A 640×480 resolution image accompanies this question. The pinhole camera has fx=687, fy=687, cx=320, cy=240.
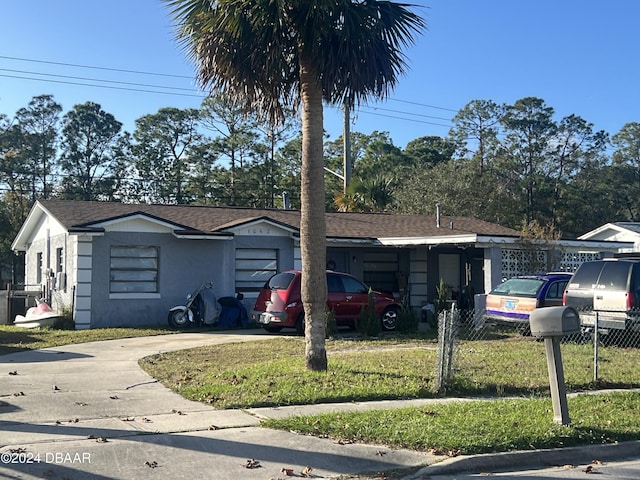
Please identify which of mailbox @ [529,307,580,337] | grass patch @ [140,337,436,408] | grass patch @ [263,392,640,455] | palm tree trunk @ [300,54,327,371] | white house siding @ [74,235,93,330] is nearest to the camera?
grass patch @ [263,392,640,455]

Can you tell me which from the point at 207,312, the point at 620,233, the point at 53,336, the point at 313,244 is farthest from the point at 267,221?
the point at 620,233

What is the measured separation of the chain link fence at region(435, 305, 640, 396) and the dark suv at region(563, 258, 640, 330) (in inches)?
1.7

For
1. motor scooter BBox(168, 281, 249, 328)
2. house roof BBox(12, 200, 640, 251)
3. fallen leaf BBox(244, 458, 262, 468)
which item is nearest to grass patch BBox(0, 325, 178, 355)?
motor scooter BBox(168, 281, 249, 328)

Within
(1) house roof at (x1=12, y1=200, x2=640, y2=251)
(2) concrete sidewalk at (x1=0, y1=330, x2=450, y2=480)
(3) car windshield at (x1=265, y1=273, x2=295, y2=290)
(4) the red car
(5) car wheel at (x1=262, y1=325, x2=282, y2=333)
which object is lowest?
(2) concrete sidewalk at (x1=0, y1=330, x2=450, y2=480)

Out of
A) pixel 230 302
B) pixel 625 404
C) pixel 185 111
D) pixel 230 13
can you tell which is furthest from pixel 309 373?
pixel 185 111

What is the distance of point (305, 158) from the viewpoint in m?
11.2

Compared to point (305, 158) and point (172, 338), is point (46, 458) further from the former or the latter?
A: point (172, 338)

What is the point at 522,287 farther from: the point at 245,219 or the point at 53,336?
the point at 53,336

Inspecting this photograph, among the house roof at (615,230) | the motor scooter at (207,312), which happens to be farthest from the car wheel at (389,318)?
the house roof at (615,230)

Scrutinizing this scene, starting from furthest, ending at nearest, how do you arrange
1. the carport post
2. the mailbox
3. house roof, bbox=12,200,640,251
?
house roof, bbox=12,200,640,251 → the carport post → the mailbox

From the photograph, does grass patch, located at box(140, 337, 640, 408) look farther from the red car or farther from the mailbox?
the mailbox

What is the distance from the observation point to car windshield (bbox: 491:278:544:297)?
16.9m

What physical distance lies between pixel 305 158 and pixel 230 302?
390 inches

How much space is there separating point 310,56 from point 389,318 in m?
9.42
